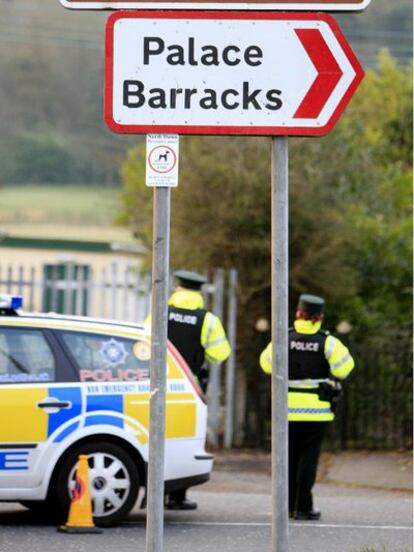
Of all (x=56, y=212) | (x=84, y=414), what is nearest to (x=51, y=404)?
(x=84, y=414)

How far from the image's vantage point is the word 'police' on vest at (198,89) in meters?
5.81

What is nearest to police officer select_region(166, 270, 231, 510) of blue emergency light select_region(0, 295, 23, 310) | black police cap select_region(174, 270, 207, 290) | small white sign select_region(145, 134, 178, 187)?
black police cap select_region(174, 270, 207, 290)

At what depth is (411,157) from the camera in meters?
27.3

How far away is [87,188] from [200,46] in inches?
2878

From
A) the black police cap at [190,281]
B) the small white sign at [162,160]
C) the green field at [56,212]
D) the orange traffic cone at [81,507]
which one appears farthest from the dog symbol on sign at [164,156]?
the green field at [56,212]

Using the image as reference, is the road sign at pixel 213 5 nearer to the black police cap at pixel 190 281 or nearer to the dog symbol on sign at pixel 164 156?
the dog symbol on sign at pixel 164 156

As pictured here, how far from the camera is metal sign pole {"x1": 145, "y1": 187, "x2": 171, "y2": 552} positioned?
5.61 metres

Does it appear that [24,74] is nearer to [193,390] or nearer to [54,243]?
[54,243]

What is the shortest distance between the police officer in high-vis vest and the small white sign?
16.0 feet

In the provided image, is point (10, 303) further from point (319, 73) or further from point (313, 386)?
A: point (319, 73)

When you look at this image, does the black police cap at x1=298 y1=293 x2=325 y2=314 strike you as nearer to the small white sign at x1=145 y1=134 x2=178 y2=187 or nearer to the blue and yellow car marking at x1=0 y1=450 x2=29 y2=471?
the blue and yellow car marking at x1=0 y1=450 x2=29 y2=471

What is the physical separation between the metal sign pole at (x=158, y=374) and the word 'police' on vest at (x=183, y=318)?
5896 millimetres

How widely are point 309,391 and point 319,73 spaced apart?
16.9 feet

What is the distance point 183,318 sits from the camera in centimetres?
1165
